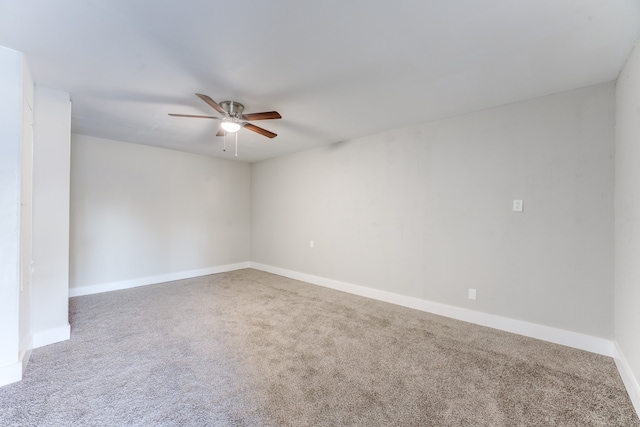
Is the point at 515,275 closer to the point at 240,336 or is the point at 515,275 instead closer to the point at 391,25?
the point at 391,25

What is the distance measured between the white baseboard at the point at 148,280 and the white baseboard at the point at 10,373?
7.77ft

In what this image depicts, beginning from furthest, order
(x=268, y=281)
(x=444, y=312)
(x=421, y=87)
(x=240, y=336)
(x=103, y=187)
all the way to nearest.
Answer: (x=268, y=281) < (x=103, y=187) < (x=444, y=312) < (x=240, y=336) < (x=421, y=87)

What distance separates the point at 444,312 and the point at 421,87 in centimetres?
250

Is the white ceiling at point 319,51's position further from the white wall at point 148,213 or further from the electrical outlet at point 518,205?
the white wall at point 148,213

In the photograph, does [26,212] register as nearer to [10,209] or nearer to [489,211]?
[10,209]

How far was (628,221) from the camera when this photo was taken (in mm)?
2033

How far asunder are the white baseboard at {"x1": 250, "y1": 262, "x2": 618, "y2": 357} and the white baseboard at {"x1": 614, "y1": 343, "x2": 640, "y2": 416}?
17 centimetres

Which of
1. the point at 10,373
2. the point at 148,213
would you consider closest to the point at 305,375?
the point at 10,373

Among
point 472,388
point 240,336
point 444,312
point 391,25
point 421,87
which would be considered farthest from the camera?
point 444,312

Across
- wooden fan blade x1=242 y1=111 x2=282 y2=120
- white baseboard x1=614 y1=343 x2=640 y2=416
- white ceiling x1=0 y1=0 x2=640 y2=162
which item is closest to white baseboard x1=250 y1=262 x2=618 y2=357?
white baseboard x1=614 y1=343 x2=640 y2=416

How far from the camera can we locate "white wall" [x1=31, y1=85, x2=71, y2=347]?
8.41 ft

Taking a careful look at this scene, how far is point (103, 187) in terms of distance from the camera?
169 inches

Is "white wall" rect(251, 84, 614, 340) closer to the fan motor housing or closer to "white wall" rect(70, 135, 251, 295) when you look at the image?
the fan motor housing

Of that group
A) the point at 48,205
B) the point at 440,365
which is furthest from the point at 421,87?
the point at 48,205
